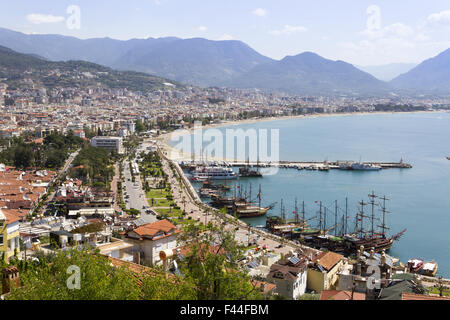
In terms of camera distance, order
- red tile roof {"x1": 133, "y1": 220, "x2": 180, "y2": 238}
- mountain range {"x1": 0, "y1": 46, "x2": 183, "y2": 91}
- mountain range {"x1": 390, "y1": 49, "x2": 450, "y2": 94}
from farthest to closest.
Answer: mountain range {"x1": 390, "y1": 49, "x2": 450, "y2": 94} → mountain range {"x1": 0, "y1": 46, "x2": 183, "y2": 91} → red tile roof {"x1": 133, "y1": 220, "x2": 180, "y2": 238}

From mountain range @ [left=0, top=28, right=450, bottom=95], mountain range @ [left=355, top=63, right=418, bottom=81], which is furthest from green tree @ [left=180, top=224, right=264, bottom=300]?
mountain range @ [left=355, top=63, right=418, bottom=81]

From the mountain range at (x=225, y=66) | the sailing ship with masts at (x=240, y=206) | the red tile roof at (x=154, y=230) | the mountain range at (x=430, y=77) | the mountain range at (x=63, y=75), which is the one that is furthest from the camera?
the mountain range at (x=430, y=77)

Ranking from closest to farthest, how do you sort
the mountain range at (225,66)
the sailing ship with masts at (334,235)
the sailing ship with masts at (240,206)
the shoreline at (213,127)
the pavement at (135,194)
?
1. the sailing ship with masts at (334,235)
2. the pavement at (135,194)
3. the sailing ship with masts at (240,206)
4. the shoreline at (213,127)
5. the mountain range at (225,66)

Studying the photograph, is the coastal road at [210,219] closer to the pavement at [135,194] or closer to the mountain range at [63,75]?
the pavement at [135,194]

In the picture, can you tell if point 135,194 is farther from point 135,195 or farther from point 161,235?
point 161,235

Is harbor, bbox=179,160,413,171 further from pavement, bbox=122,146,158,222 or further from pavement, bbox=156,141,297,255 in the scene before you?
pavement, bbox=122,146,158,222

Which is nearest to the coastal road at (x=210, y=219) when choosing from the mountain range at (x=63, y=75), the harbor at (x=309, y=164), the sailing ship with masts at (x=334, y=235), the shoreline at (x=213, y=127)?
the sailing ship with masts at (x=334, y=235)
